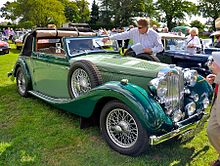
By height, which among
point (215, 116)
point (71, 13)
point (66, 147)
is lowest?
point (66, 147)

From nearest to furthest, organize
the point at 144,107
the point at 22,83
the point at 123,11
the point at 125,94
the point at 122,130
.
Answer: the point at 144,107 → the point at 125,94 → the point at 122,130 → the point at 22,83 → the point at 123,11

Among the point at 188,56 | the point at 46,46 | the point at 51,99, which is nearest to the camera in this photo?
the point at 51,99

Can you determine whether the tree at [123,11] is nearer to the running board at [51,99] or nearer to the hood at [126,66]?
the running board at [51,99]

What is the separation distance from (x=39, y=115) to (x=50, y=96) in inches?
17.8

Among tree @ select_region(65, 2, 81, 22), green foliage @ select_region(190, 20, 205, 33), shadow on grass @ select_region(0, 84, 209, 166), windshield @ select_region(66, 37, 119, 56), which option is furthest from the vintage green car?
green foliage @ select_region(190, 20, 205, 33)

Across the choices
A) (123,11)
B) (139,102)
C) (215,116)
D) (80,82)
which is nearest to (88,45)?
(80,82)

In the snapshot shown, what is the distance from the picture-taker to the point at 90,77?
396 cm

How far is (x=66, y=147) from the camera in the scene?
3754 mm

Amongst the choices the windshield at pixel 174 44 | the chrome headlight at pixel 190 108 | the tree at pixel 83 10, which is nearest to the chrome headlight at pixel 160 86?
the chrome headlight at pixel 190 108

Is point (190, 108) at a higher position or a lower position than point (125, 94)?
lower

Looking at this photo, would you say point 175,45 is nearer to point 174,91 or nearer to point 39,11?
point 174,91

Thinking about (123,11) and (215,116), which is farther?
(123,11)

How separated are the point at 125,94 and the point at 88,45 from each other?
6.83ft

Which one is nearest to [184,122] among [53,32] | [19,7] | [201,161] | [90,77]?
[201,161]
